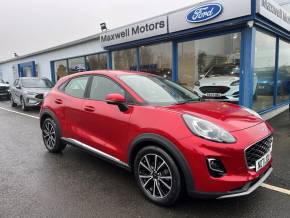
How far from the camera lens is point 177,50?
9.02 m

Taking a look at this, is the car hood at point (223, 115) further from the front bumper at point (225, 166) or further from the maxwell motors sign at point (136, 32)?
the maxwell motors sign at point (136, 32)

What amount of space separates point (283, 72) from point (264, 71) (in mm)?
2171

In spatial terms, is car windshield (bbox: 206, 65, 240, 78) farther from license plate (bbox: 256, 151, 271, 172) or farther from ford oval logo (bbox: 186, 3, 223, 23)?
license plate (bbox: 256, 151, 271, 172)

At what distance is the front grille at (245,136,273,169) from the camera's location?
2.72m

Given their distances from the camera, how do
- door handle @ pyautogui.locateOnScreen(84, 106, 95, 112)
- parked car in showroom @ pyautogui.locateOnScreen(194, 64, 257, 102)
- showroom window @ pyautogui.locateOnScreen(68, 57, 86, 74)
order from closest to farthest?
1. door handle @ pyautogui.locateOnScreen(84, 106, 95, 112)
2. parked car in showroom @ pyautogui.locateOnScreen(194, 64, 257, 102)
3. showroom window @ pyautogui.locateOnScreen(68, 57, 86, 74)

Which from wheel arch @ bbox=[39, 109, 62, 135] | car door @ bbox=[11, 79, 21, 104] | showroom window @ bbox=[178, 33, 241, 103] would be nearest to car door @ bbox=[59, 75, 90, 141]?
wheel arch @ bbox=[39, 109, 62, 135]

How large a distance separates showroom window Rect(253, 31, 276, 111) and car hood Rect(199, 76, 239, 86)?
0.67 meters

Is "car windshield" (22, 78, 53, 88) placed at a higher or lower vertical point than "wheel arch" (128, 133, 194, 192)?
higher

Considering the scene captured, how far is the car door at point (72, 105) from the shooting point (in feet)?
14.0

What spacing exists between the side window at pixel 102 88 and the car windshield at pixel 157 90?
0.16 meters

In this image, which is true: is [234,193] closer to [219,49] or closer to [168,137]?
[168,137]

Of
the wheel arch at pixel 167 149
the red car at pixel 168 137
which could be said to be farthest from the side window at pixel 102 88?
the wheel arch at pixel 167 149

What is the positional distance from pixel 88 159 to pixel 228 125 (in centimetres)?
282

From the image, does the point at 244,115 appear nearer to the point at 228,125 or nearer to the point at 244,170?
the point at 228,125
